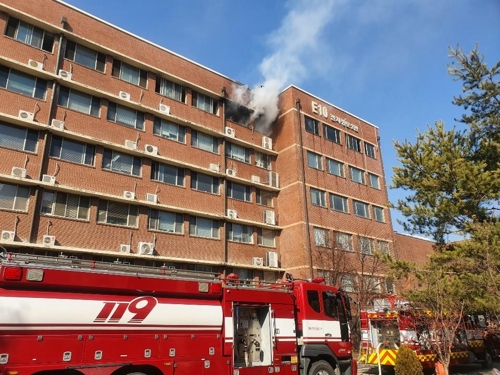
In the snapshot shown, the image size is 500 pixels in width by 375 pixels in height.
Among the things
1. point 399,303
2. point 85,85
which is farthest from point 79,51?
point 399,303

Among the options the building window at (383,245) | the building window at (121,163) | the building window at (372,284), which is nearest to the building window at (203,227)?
the building window at (121,163)

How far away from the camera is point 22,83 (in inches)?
741

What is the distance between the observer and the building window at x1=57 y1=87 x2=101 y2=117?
786 inches

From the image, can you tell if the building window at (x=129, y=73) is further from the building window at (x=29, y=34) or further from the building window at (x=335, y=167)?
the building window at (x=335, y=167)

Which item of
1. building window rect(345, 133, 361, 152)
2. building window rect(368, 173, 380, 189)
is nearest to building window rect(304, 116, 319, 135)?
building window rect(345, 133, 361, 152)

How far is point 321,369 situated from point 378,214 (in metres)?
24.2

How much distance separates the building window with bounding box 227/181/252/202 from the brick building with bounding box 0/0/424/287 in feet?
0.39

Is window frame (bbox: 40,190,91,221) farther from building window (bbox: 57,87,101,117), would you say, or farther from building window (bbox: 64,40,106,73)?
building window (bbox: 64,40,106,73)

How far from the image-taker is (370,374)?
1617 centimetres

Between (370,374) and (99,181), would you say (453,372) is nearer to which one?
(370,374)

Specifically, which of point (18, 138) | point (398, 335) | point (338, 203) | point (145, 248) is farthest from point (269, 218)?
point (18, 138)

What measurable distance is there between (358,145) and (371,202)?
16.4ft

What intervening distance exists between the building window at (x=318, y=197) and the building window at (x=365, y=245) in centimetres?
426

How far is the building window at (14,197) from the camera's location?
17.1 meters
